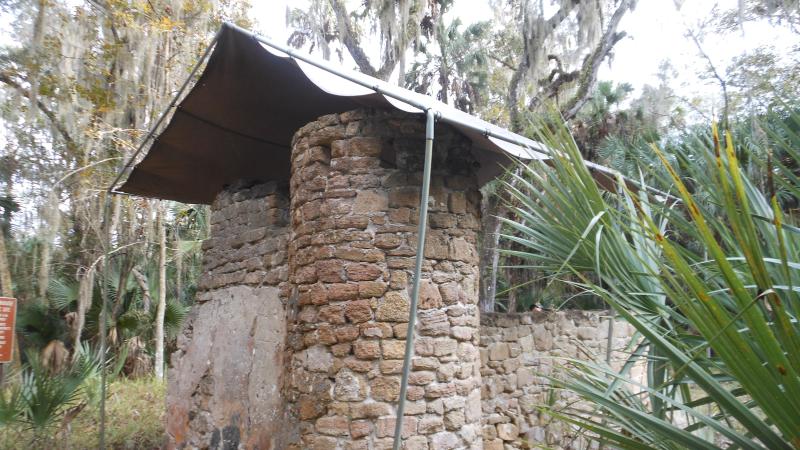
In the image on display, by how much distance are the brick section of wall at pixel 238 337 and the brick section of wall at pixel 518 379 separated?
1797 mm

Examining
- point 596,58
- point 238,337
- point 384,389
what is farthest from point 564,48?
point 384,389

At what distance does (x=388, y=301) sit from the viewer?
3.75 m

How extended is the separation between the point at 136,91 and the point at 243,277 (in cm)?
593

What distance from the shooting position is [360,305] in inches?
147

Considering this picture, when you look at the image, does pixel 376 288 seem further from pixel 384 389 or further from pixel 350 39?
pixel 350 39

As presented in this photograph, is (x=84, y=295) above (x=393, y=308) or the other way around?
the other way around

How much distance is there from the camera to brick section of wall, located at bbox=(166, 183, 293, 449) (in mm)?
4570

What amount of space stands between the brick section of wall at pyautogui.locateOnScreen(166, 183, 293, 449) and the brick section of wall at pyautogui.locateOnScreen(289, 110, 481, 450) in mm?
514

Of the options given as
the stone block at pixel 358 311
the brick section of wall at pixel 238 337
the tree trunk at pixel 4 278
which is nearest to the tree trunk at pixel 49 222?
the tree trunk at pixel 4 278

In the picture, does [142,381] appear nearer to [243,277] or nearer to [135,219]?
[135,219]

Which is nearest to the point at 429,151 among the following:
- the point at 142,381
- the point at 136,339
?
the point at 142,381

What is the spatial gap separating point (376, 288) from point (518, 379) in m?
2.35

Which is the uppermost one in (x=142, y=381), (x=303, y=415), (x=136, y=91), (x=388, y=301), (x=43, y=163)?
(x=136, y=91)

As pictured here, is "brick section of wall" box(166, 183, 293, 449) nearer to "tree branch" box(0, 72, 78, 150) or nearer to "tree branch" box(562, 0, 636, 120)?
"tree branch" box(0, 72, 78, 150)
